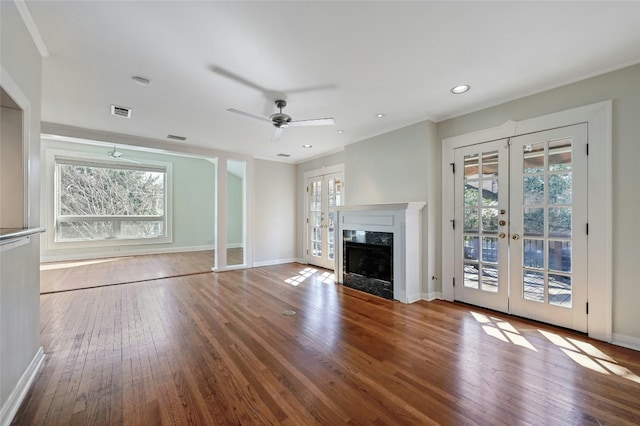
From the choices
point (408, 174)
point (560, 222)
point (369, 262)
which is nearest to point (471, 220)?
point (560, 222)

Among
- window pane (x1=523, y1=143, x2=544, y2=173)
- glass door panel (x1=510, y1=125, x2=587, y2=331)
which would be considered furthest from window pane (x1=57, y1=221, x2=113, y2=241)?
window pane (x1=523, y1=143, x2=544, y2=173)

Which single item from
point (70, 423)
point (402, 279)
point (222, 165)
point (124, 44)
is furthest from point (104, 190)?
point (402, 279)

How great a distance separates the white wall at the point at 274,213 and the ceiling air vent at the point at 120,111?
2.83 m

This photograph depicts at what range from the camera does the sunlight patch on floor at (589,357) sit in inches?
80.8

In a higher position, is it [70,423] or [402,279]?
[402,279]

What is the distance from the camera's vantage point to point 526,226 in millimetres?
3072

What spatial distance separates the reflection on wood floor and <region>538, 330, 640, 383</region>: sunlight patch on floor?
18.5 feet

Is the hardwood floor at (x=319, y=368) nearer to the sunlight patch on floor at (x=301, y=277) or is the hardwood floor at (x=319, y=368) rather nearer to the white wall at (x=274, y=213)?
the sunlight patch on floor at (x=301, y=277)

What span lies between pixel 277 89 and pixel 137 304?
132 inches

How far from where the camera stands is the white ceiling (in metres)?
1.84

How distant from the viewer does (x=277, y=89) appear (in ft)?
9.70

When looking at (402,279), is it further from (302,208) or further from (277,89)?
(302,208)

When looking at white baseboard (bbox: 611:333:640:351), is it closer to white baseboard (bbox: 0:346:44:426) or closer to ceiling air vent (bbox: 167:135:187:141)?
white baseboard (bbox: 0:346:44:426)

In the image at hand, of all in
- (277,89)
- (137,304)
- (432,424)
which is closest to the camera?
A: (432,424)
